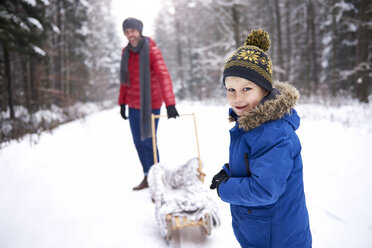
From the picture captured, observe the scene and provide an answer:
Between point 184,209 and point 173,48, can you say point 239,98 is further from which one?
point 173,48

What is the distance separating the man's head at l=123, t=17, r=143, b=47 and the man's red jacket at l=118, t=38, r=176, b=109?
0.22m

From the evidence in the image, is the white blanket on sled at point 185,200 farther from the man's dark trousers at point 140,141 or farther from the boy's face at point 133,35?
the boy's face at point 133,35

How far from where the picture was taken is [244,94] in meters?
1.31

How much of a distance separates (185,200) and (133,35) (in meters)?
2.51

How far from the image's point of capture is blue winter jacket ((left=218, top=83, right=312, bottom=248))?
1101 mm

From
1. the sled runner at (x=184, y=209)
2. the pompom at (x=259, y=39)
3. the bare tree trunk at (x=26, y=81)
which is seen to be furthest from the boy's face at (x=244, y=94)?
the bare tree trunk at (x=26, y=81)

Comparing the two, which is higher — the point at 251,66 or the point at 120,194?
the point at 251,66

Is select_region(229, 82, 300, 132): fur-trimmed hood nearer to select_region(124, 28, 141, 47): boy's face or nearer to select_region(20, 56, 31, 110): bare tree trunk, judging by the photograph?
select_region(124, 28, 141, 47): boy's face

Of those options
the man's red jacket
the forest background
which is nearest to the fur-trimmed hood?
the man's red jacket

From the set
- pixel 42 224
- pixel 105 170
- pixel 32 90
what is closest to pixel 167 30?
pixel 32 90

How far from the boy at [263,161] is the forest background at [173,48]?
589 cm

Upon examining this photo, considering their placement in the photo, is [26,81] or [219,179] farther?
[26,81]

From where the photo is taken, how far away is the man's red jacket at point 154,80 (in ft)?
11.3

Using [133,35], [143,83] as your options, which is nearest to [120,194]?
[143,83]
